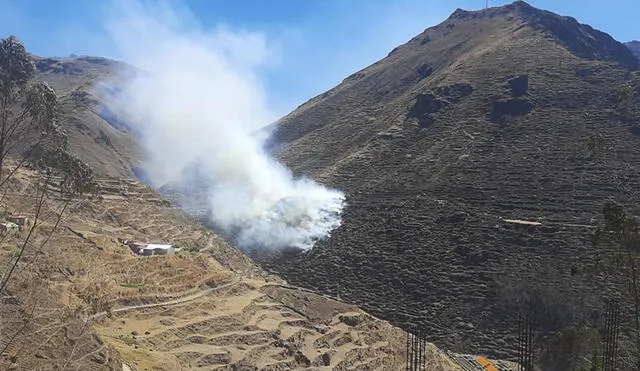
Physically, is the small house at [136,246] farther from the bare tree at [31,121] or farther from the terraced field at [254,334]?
the bare tree at [31,121]

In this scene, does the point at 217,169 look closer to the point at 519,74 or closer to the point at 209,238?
the point at 209,238

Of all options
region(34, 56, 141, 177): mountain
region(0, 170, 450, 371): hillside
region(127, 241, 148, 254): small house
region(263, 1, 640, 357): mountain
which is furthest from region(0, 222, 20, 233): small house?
region(34, 56, 141, 177): mountain

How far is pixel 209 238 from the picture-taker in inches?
1826

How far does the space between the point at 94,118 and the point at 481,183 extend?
76.5 m

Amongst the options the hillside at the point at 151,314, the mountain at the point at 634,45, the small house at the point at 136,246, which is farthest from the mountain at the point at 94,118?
the mountain at the point at 634,45

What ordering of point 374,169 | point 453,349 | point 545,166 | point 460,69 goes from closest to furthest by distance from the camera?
A: point 453,349 < point 545,166 < point 374,169 < point 460,69

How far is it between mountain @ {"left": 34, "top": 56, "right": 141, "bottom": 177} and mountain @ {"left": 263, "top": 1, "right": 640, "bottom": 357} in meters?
25.9

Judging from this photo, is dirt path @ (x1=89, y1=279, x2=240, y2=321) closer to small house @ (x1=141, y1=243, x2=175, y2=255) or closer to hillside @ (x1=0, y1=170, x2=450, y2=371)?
hillside @ (x1=0, y1=170, x2=450, y2=371)

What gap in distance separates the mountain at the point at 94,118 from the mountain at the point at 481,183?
25922 mm

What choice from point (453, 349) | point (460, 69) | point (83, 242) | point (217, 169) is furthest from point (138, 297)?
point (460, 69)

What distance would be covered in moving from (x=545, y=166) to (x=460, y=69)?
2926 cm

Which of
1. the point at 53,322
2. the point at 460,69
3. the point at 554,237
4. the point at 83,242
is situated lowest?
the point at 53,322

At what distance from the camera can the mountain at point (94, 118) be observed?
82.4 meters

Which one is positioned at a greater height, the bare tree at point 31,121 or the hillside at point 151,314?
the bare tree at point 31,121
